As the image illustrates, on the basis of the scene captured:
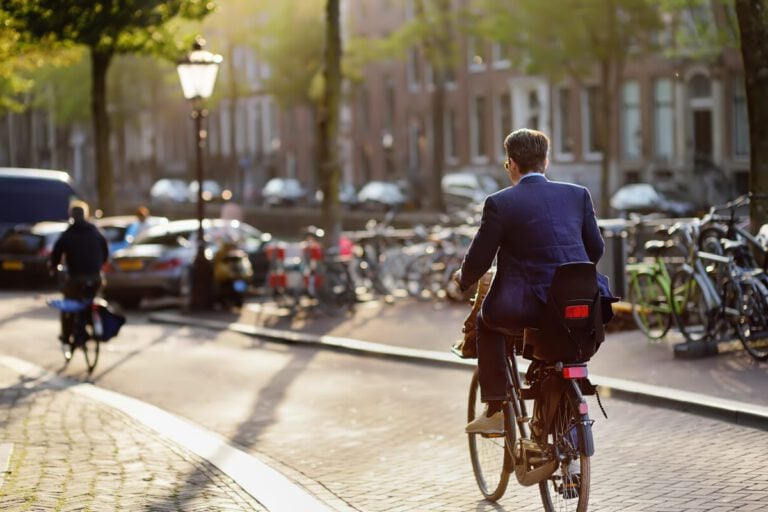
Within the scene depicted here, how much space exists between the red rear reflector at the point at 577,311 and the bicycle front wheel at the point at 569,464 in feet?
1.12

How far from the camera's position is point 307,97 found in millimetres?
60500

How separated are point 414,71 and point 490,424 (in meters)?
58.4

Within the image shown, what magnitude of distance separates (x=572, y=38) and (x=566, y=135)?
49.4ft

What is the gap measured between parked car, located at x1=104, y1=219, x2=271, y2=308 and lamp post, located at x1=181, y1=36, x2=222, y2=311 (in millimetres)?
879

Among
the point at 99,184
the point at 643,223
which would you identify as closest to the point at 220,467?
the point at 643,223

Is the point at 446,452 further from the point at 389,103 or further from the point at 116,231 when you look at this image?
the point at 389,103

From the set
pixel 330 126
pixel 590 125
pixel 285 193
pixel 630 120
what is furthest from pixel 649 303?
pixel 285 193

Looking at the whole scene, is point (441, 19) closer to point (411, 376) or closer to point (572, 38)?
point (572, 38)

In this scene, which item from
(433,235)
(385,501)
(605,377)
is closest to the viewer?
(385,501)

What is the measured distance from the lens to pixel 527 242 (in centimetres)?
682

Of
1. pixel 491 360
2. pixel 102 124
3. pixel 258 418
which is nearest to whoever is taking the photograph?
pixel 491 360

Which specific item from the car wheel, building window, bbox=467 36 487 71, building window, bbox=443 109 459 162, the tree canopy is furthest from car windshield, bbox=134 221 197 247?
building window, bbox=443 109 459 162

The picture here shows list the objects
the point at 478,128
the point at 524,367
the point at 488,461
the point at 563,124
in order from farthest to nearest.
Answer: the point at 478,128, the point at 563,124, the point at 524,367, the point at 488,461

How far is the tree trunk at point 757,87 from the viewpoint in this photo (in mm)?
13969
